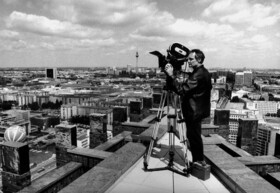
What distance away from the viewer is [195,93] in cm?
317

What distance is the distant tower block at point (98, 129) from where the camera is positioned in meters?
6.06

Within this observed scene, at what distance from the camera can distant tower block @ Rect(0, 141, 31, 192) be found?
3.63 metres

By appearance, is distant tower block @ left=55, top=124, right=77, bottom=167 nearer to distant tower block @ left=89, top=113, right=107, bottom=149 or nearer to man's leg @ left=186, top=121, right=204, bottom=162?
distant tower block @ left=89, top=113, right=107, bottom=149

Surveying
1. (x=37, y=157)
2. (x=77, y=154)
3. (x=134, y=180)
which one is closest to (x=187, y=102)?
(x=134, y=180)

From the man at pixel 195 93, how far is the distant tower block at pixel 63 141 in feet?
8.32

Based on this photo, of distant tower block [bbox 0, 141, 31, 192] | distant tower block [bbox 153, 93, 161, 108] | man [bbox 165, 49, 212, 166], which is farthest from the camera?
distant tower block [bbox 153, 93, 161, 108]

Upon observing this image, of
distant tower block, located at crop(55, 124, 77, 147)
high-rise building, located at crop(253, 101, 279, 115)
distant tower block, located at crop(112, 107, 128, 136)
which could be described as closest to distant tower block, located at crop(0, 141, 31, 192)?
distant tower block, located at crop(55, 124, 77, 147)

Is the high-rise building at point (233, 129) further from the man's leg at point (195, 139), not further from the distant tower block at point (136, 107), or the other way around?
the man's leg at point (195, 139)

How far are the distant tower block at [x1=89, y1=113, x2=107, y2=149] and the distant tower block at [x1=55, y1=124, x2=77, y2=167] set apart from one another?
0.99 m

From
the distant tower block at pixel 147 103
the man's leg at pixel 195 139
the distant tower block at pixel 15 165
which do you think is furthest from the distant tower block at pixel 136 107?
the man's leg at pixel 195 139

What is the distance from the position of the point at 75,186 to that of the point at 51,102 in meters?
81.2

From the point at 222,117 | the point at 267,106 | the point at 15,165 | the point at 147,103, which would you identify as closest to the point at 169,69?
the point at 15,165

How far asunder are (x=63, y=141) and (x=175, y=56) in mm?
3020

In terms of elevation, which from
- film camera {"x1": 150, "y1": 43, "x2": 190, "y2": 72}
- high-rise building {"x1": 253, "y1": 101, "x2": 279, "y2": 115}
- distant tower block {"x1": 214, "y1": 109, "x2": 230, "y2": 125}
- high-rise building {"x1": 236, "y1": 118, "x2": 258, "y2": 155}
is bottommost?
high-rise building {"x1": 253, "y1": 101, "x2": 279, "y2": 115}
